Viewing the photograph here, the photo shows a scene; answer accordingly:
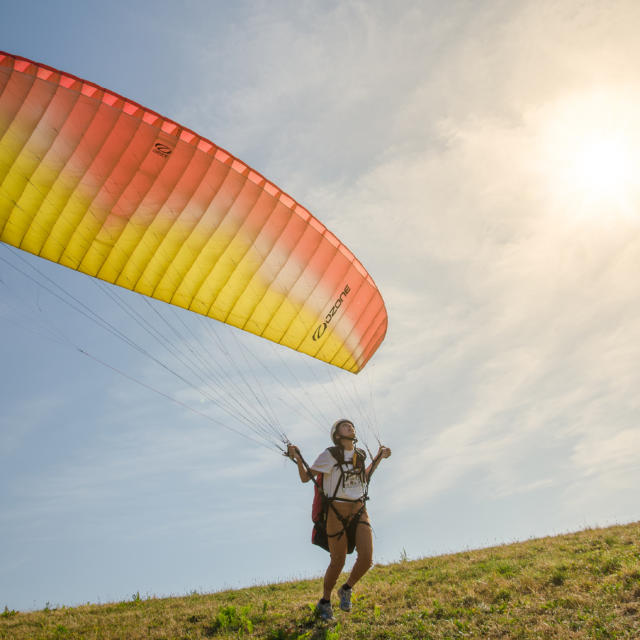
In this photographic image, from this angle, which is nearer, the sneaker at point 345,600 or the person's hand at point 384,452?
the sneaker at point 345,600

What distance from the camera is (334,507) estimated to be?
699cm

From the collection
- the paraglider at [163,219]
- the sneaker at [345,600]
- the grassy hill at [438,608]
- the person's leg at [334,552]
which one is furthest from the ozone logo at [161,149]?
the sneaker at [345,600]

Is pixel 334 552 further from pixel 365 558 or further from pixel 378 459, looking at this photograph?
pixel 378 459

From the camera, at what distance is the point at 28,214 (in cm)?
830

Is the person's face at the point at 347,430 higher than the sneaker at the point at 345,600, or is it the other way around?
the person's face at the point at 347,430

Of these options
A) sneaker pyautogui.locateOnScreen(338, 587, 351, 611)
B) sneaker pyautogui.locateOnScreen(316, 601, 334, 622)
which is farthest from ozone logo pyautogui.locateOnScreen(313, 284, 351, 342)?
sneaker pyautogui.locateOnScreen(316, 601, 334, 622)

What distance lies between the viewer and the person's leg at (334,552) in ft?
22.5

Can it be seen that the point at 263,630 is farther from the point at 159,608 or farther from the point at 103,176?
the point at 103,176

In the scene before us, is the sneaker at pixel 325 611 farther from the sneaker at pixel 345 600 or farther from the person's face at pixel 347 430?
the person's face at pixel 347 430

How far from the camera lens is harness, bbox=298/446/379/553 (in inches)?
275

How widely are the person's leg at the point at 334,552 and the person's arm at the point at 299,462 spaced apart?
1.83 ft

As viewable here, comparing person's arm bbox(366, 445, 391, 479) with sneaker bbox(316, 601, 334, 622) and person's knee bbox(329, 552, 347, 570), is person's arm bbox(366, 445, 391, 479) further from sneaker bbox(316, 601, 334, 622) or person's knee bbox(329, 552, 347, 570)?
sneaker bbox(316, 601, 334, 622)

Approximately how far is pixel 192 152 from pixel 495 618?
25.3 ft

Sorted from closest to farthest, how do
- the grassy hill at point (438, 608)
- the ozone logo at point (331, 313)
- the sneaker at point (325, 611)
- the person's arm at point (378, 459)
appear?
the grassy hill at point (438, 608) < the sneaker at point (325, 611) < the person's arm at point (378, 459) < the ozone logo at point (331, 313)
